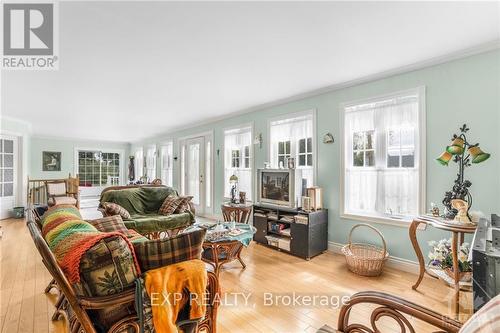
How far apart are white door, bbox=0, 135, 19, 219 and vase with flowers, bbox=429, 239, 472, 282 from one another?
8.58 metres

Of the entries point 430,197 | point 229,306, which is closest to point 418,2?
point 430,197

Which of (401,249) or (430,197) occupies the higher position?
(430,197)

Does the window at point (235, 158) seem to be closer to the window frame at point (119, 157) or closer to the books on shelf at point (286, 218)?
the books on shelf at point (286, 218)

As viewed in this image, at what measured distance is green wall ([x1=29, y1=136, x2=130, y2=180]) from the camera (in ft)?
27.8

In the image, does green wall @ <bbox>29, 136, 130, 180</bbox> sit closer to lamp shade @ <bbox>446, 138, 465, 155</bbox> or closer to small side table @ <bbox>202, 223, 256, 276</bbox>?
small side table @ <bbox>202, 223, 256, 276</bbox>

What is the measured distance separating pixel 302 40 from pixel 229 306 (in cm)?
263

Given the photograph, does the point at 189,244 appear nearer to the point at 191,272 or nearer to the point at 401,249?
the point at 191,272

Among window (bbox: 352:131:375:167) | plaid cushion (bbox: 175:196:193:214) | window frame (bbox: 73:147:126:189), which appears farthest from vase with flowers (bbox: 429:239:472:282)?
window frame (bbox: 73:147:126:189)

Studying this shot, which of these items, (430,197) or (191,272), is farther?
(430,197)

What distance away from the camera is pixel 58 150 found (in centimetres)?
891

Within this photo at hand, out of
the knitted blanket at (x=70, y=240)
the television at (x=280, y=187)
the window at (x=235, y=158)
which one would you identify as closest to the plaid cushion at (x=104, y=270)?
the knitted blanket at (x=70, y=240)

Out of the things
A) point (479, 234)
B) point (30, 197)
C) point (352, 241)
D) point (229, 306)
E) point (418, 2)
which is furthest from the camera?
point (30, 197)

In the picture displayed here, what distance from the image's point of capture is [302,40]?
2287 mm

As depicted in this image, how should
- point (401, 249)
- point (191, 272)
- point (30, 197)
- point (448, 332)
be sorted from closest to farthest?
point (448, 332)
point (191, 272)
point (401, 249)
point (30, 197)
